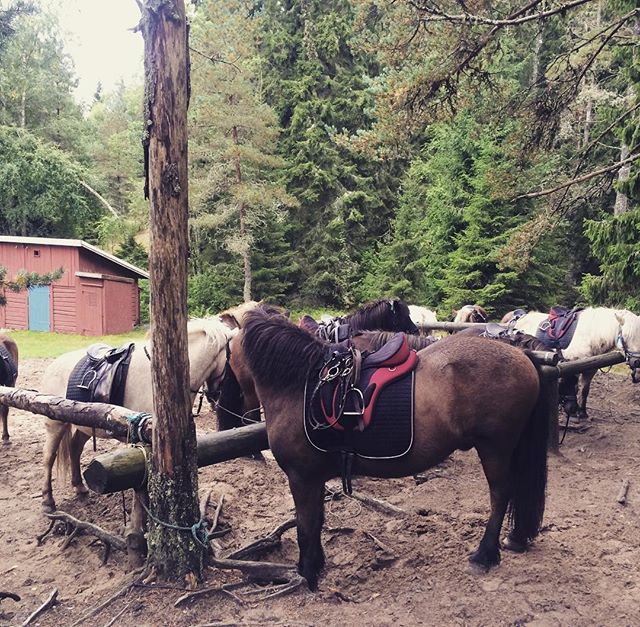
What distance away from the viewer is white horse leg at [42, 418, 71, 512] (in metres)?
4.70

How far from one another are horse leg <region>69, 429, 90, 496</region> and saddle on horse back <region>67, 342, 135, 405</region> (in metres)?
0.59

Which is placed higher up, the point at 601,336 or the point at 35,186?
the point at 35,186

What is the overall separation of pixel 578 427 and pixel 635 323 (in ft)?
5.46

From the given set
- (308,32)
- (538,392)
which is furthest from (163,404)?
(308,32)

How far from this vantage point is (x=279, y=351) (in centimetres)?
338

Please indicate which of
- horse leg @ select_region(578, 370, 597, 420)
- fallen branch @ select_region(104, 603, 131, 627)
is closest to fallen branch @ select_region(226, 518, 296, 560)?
fallen branch @ select_region(104, 603, 131, 627)

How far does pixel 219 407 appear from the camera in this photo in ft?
18.6

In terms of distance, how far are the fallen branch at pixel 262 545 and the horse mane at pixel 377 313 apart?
9.42 ft

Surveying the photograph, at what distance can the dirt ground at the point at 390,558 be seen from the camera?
2936 millimetres

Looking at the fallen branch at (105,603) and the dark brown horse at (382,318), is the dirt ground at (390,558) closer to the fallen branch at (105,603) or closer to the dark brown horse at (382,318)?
the fallen branch at (105,603)

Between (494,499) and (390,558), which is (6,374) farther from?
(494,499)

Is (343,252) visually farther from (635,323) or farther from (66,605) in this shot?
(66,605)

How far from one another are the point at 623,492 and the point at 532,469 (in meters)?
1.79


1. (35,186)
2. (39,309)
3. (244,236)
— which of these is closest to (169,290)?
(244,236)
